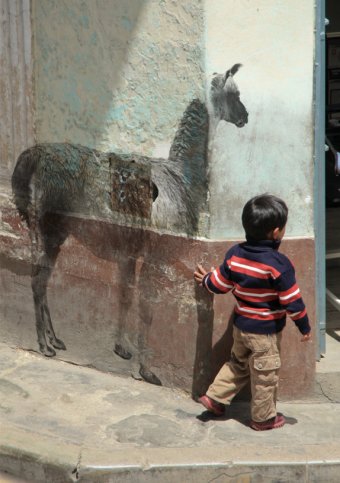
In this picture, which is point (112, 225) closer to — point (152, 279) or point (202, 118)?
point (152, 279)

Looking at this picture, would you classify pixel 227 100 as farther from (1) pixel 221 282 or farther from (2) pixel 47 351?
(2) pixel 47 351

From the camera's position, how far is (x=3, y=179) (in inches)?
248

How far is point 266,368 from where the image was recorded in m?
4.97

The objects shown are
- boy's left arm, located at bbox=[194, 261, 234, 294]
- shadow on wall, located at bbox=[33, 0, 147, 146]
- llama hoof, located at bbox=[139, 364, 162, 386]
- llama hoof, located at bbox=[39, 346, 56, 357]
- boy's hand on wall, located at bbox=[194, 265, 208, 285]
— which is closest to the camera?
boy's left arm, located at bbox=[194, 261, 234, 294]

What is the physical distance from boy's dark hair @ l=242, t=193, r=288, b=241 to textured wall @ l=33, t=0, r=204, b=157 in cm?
72

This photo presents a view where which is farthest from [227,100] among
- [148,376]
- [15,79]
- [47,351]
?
[47,351]

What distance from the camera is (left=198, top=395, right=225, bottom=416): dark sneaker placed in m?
5.20

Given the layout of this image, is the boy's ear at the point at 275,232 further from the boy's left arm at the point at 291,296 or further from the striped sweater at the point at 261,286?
the boy's left arm at the point at 291,296

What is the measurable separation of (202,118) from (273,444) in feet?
5.82

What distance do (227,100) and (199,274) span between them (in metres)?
0.96

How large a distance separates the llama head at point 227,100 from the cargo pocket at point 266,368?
125cm

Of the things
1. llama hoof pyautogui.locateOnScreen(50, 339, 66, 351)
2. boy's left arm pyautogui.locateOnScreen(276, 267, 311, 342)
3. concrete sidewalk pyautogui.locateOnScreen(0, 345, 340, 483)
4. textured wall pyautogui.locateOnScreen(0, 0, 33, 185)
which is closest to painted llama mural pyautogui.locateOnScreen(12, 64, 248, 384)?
llama hoof pyautogui.locateOnScreen(50, 339, 66, 351)

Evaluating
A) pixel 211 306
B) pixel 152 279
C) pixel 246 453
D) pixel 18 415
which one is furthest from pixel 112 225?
pixel 246 453

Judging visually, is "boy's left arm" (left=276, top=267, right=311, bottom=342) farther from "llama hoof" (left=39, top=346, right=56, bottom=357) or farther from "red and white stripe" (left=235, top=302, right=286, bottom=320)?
"llama hoof" (left=39, top=346, right=56, bottom=357)
